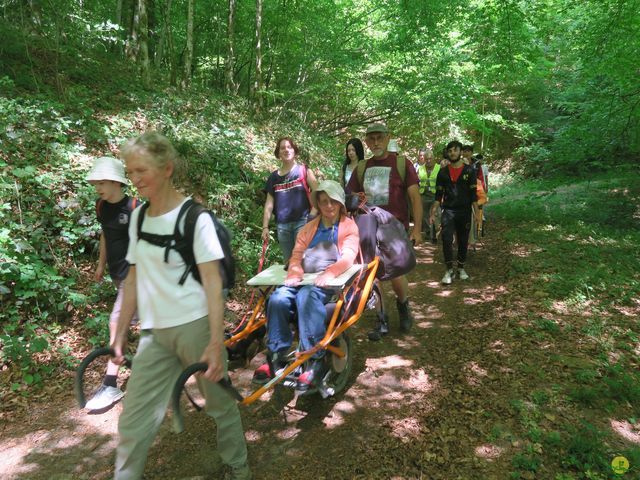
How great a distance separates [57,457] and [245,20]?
14.8 meters

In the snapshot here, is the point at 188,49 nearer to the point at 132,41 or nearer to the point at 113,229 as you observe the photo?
the point at 132,41

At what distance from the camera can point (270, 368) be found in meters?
3.22

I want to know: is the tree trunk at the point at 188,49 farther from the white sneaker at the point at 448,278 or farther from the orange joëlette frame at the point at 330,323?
the orange joëlette frame at the point at 330,323

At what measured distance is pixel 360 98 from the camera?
14.6 m

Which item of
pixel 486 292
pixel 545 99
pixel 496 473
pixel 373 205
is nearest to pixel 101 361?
pixel 373 205

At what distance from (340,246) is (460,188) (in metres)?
3.39

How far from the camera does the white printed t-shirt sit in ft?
7.22

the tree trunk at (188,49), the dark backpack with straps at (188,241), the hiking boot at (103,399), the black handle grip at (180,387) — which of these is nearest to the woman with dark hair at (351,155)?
the hiking boot at (103,399)

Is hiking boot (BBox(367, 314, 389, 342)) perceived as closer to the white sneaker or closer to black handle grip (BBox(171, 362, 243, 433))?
the white sneaker

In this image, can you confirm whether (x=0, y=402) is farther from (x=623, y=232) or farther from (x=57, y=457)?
(x=623, y=232)

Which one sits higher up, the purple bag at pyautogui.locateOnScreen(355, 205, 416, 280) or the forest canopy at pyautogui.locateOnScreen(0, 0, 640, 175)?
the forest canopy at pyautogui.locateOnScreen(0, 0, 640, 175)

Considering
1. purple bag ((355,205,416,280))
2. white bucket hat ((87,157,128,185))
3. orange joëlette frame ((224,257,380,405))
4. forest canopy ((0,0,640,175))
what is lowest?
orange joëlette frame ((224,257,380,405))

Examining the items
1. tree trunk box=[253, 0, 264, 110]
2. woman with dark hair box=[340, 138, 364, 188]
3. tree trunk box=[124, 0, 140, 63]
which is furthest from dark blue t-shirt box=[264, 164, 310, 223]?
tree trunk box=[124, 0, 140, 63]

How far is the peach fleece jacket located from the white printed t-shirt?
1521 millimetres
